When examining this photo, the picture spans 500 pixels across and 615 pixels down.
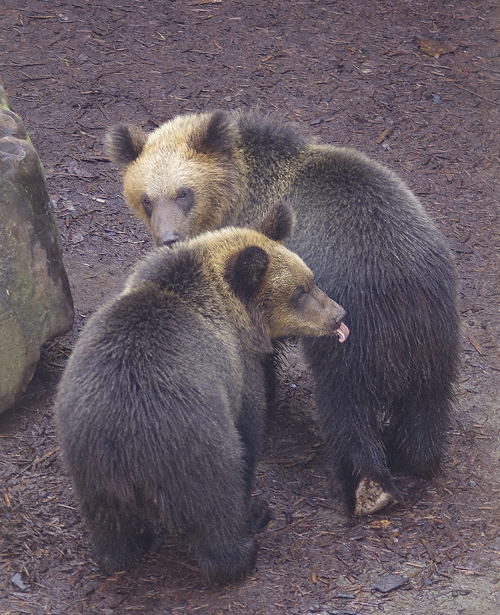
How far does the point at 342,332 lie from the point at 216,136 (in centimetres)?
238

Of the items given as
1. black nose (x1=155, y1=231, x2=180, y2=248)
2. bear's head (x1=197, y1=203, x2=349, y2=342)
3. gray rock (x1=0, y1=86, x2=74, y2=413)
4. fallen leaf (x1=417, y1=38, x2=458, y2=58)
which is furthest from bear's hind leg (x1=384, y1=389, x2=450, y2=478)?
fallen leaf (x1=417, y1=38, x2=458, y2=58)

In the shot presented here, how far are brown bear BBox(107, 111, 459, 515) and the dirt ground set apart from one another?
1.62 ft

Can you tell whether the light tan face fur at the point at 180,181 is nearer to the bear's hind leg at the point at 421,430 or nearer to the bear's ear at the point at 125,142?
the bear's ear at the point at 125,142

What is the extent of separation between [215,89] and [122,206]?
278 cm

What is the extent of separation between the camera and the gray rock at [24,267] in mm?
6902

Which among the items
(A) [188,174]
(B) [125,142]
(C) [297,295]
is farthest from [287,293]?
(B) [125,142]

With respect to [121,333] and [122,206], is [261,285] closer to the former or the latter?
[121,333]

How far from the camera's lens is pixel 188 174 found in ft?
23.3

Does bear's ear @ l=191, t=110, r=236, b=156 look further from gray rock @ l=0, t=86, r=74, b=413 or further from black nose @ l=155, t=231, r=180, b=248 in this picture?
gray rock @ l=0, t=86, r=74, b=413

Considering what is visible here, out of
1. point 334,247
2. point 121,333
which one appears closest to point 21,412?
point 121,333

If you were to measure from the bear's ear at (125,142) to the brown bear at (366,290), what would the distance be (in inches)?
25.4

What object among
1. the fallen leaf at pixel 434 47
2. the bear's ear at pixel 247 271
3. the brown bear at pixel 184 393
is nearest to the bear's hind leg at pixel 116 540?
the brown bear at pixel 184 393

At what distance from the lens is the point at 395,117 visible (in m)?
11.7

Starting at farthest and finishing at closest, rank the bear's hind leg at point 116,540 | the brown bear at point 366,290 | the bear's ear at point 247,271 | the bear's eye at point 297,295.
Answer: the brown bear at point 366,290 → the bear's eye at point 297,295 → the bear's ear at point 247,271 → the bear's hind leg at point 116,540
